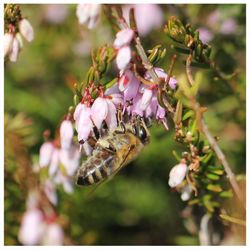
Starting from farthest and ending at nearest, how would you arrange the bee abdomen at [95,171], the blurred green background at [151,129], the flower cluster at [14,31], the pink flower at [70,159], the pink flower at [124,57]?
1. the blurred green background at [151,129]
2. the pink flower at [70,159]
3. the flower cluster at [14,31]
4. the bee abdomen at [95,171]
5. the pink flower at [124,57]

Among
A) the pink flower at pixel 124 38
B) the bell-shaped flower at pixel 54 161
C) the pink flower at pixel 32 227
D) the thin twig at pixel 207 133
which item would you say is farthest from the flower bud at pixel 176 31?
the pink flower at pixel 32 227

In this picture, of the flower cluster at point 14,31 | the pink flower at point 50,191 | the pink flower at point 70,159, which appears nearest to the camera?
the flower cluster at point 14,31

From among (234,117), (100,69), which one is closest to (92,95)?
(100,69)

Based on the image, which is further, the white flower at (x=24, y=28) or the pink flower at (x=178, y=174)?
the white flower at (x=24, y=28)

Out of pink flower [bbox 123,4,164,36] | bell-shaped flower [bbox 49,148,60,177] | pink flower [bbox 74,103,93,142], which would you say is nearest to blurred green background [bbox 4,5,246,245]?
pink flower [bbox 123,4,164,36]

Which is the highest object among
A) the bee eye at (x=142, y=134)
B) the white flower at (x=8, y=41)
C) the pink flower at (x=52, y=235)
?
the white flower at (x=8, y=41)

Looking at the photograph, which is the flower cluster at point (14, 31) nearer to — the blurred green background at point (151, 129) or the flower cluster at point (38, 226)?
the blurred green background at point (151, 129)

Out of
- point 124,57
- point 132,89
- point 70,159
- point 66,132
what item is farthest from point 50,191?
point 124,57
